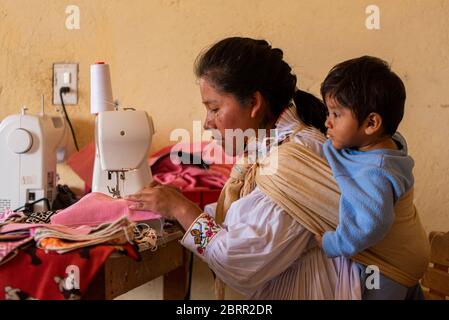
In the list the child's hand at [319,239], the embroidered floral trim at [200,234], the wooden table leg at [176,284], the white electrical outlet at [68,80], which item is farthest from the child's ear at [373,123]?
the white electrical outlet at [68,80]

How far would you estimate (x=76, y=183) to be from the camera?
7.55 feet

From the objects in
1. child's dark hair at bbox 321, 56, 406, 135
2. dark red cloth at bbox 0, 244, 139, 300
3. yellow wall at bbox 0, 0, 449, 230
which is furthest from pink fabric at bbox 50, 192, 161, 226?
yellow wall at bbox 0, 0, 449, 230

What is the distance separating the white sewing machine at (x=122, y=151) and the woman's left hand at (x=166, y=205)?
0.14m

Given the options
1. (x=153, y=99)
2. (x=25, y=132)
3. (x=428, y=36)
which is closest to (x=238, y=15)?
(x=153, y=99)

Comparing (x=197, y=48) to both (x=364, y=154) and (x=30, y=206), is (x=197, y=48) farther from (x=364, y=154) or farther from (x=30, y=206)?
(x=364, y=154)

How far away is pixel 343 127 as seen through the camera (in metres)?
1.29

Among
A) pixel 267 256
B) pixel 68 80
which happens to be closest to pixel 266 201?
pixel 267 256

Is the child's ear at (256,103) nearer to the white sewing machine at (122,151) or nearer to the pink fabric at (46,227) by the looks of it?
the white sewing machine at (122,151)

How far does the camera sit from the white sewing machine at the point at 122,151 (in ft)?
5.11

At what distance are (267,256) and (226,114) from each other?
393mm

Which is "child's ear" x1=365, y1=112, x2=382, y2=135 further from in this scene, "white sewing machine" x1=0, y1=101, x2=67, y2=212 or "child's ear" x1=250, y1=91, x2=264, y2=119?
"white sewing machine" x1=0, y1=101, x2=67, y2=212
